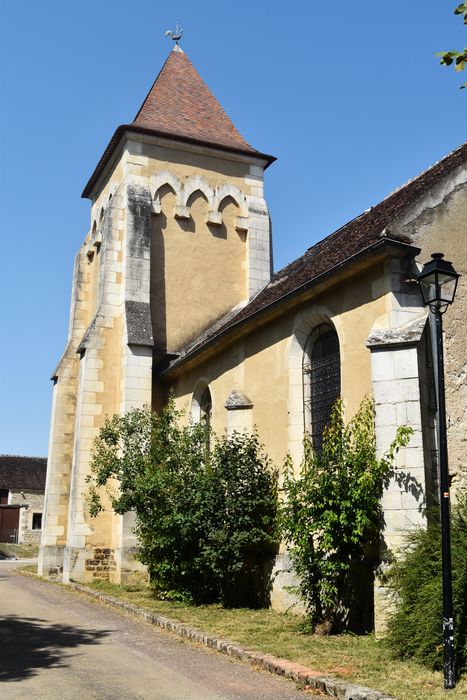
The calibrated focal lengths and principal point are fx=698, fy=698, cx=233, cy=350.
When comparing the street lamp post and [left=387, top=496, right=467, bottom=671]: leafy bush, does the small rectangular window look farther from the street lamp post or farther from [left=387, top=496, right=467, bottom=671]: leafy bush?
the street lamp post

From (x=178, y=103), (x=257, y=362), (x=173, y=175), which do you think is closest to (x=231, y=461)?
(x=257, y=362)

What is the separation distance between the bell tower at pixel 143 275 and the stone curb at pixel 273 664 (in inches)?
250

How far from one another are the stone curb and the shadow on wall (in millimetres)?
1022

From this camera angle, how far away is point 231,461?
41.8 ft

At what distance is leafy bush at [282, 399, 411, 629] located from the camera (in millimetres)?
9211

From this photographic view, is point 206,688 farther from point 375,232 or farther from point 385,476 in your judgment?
point 375,232

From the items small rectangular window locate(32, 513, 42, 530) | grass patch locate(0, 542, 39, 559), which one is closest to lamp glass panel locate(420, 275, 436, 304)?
grass patch locate(0, 542, 39, 559)

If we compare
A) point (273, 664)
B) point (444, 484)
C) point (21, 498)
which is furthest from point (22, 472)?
point (444, 484)

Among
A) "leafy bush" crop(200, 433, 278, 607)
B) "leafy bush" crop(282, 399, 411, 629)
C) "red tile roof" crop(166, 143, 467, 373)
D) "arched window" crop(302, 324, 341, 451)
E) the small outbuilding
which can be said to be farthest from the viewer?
the small outbuilding

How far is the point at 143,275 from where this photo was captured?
61.6ft

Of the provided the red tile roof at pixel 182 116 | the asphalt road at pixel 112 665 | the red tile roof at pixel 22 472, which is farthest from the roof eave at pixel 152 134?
the red tile roof at pixel 22 472

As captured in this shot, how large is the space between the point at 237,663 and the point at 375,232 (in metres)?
6.71

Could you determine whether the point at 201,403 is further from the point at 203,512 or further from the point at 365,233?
the point at 365,233

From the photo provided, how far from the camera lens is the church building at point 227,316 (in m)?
9.88
